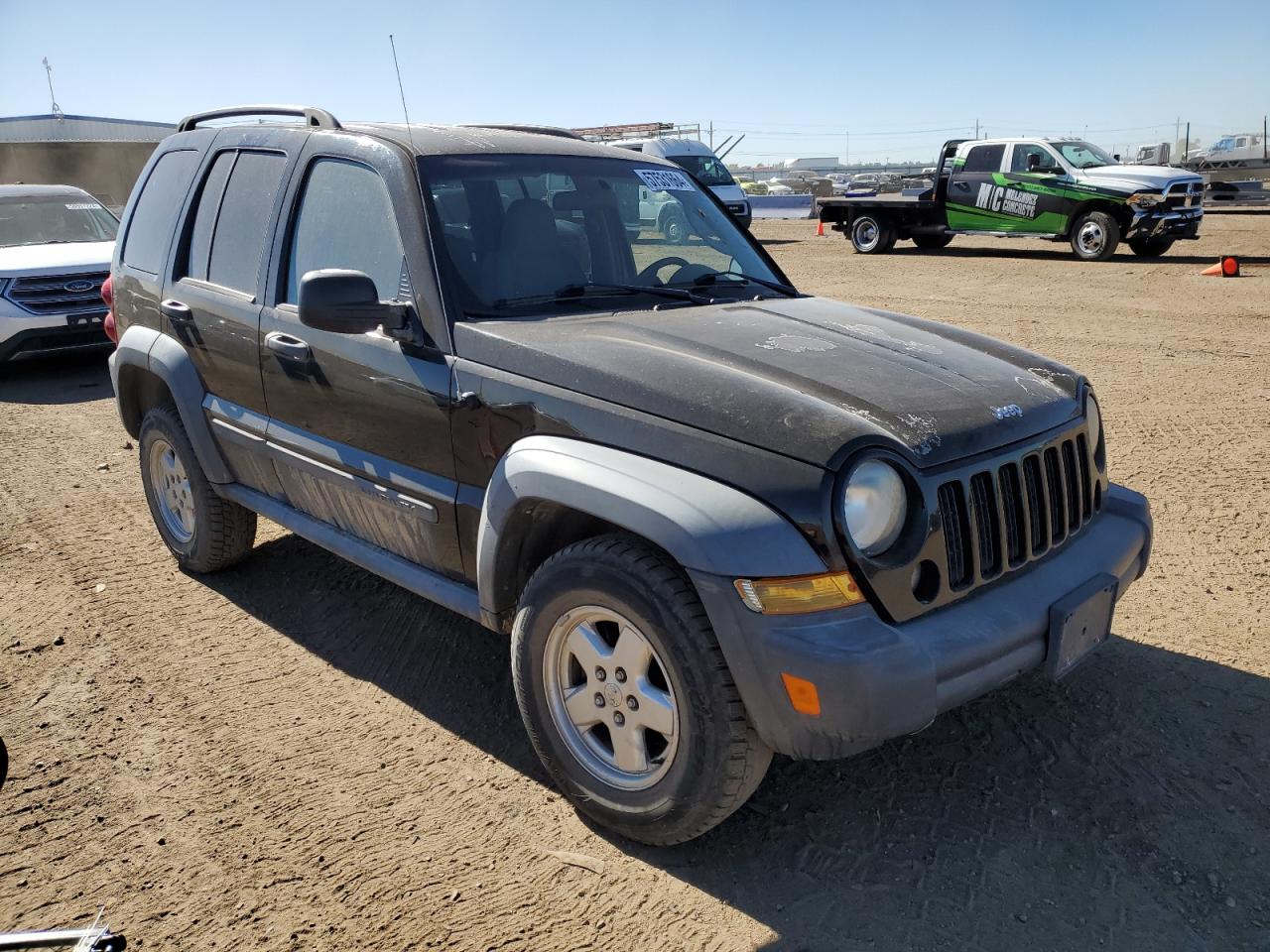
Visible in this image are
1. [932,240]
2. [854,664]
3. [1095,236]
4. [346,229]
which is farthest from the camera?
[932,240]

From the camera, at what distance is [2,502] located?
620cm

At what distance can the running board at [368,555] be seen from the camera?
3338 millimetres

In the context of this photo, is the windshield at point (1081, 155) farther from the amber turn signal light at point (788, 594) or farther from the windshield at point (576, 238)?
the amber turn signal light at point (788, 594)

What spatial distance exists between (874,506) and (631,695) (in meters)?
0.84

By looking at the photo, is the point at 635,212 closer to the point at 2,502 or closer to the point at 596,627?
the point at 596,627

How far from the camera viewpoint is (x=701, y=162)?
2305 centimetres

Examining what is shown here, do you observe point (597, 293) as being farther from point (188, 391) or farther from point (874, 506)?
point (188, 391)

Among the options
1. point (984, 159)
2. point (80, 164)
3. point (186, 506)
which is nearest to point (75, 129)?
point (80, 164)

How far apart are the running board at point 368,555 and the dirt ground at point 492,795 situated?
1.70 ft

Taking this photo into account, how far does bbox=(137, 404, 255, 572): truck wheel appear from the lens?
4660 mm

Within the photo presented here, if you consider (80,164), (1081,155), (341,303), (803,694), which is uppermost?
(80,164)

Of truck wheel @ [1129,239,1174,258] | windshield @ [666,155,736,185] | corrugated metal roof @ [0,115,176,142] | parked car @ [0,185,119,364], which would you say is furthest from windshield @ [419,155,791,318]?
corrugated metal roof @ [0,115,176,142]

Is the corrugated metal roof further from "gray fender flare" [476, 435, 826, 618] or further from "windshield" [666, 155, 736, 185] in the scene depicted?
"gray fender flare" [476, 435, 826, 618]

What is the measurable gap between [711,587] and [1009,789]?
136cm
